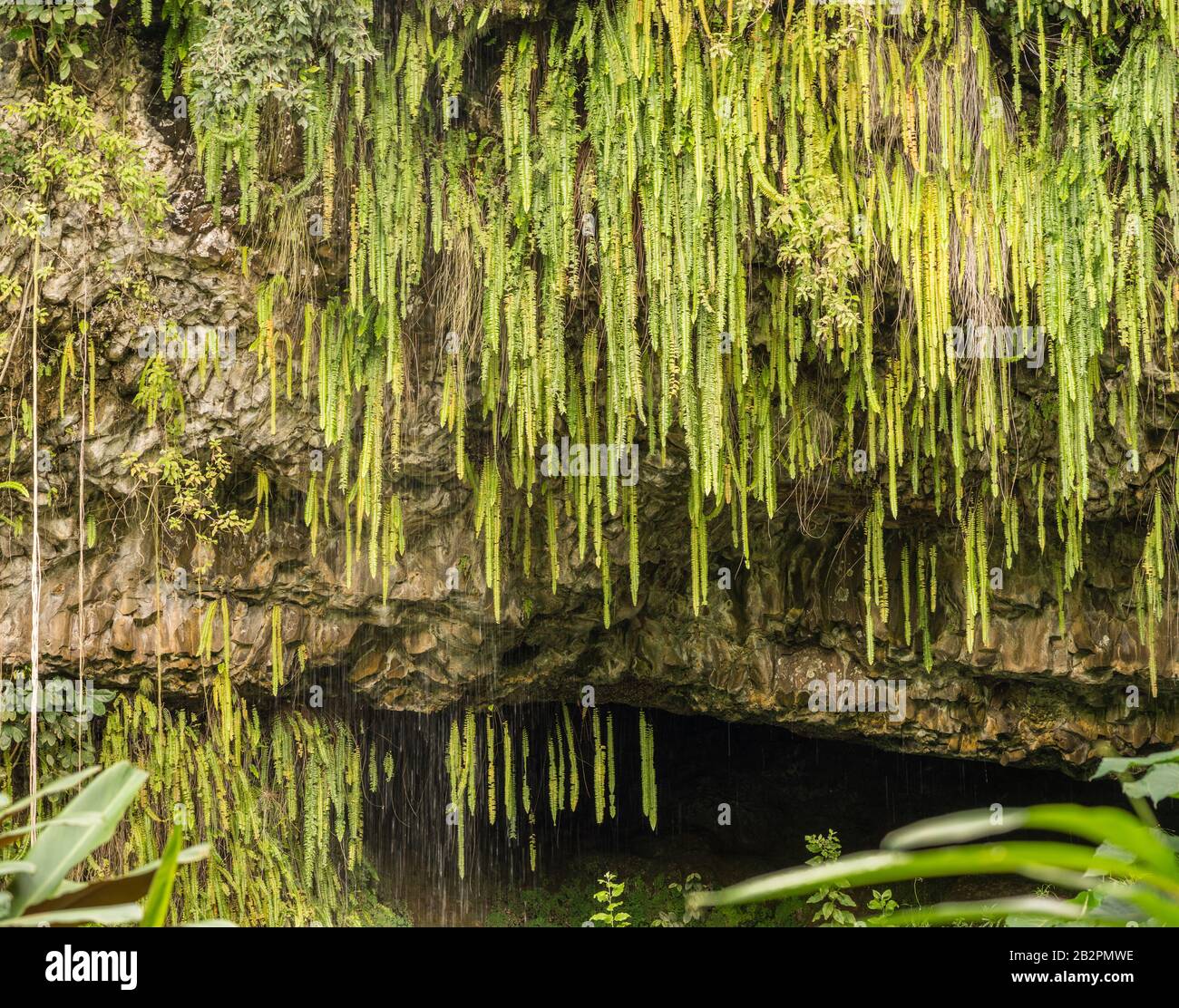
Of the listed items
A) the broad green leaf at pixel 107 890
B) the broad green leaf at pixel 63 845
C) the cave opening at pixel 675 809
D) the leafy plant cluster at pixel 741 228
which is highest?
the leafy plant cluster at pixel 741 228

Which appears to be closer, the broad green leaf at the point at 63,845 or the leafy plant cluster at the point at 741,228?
the broad green leaf at the point at 63,845

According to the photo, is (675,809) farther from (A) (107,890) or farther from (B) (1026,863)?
(B) (1026,863)

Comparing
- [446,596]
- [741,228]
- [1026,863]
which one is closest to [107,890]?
[1026,863]

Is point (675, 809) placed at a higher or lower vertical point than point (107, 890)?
lower

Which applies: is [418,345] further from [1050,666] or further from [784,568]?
[1050,666]

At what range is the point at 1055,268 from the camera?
5.09 metres

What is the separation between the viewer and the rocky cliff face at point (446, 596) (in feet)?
17.9

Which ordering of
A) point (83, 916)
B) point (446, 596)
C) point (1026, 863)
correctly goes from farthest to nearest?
point (446, 596)
point (83, 916)
point (1026, 863)

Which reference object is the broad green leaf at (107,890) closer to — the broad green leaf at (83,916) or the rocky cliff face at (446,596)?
the broad green leaf at (83,916)

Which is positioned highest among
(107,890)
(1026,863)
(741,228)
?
(741,228)

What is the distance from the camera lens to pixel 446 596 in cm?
618

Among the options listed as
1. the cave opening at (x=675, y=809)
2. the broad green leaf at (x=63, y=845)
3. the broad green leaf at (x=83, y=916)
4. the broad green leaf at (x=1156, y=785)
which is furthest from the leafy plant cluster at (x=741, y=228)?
the broad green leaf at (x=83, y=916)

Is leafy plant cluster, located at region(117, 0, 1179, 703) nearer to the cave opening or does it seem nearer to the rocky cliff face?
the rocky cliff face

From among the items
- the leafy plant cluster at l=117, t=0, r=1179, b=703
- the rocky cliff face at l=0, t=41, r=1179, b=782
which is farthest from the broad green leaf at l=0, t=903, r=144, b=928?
the rocky cliff face at l=0, t=41, r=1179, b=782
